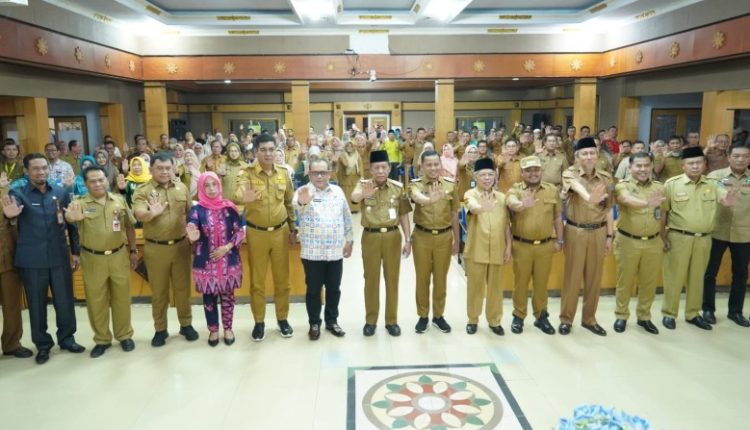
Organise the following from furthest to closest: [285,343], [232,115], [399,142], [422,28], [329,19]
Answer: [232,115] < [399,142] < [422,28] < [329,19] < [285,343]

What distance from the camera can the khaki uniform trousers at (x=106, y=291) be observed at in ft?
13.5

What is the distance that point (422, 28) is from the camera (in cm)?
1089

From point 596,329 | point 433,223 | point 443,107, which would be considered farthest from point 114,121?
point 596,329

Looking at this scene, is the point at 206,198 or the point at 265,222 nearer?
the point at 206,198

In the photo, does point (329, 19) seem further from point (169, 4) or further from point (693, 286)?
point (693, 286)

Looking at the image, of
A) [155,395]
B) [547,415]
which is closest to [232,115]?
[155,395]

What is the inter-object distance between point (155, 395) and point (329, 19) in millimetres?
8094

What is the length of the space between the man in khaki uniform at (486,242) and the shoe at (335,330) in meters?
1.15

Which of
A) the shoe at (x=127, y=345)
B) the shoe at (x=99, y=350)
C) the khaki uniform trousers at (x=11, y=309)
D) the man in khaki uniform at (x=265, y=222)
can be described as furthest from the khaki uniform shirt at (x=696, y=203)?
the khaki uniform trousers at (x=11, y=309)

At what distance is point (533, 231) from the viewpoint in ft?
14.4

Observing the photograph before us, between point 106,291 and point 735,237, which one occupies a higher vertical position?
point 735,237

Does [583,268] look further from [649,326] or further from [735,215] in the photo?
[735,215]

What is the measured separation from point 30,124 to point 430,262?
7480 mm

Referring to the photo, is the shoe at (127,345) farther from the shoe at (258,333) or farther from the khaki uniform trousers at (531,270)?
the khaki uniform trousers at (531,270)
